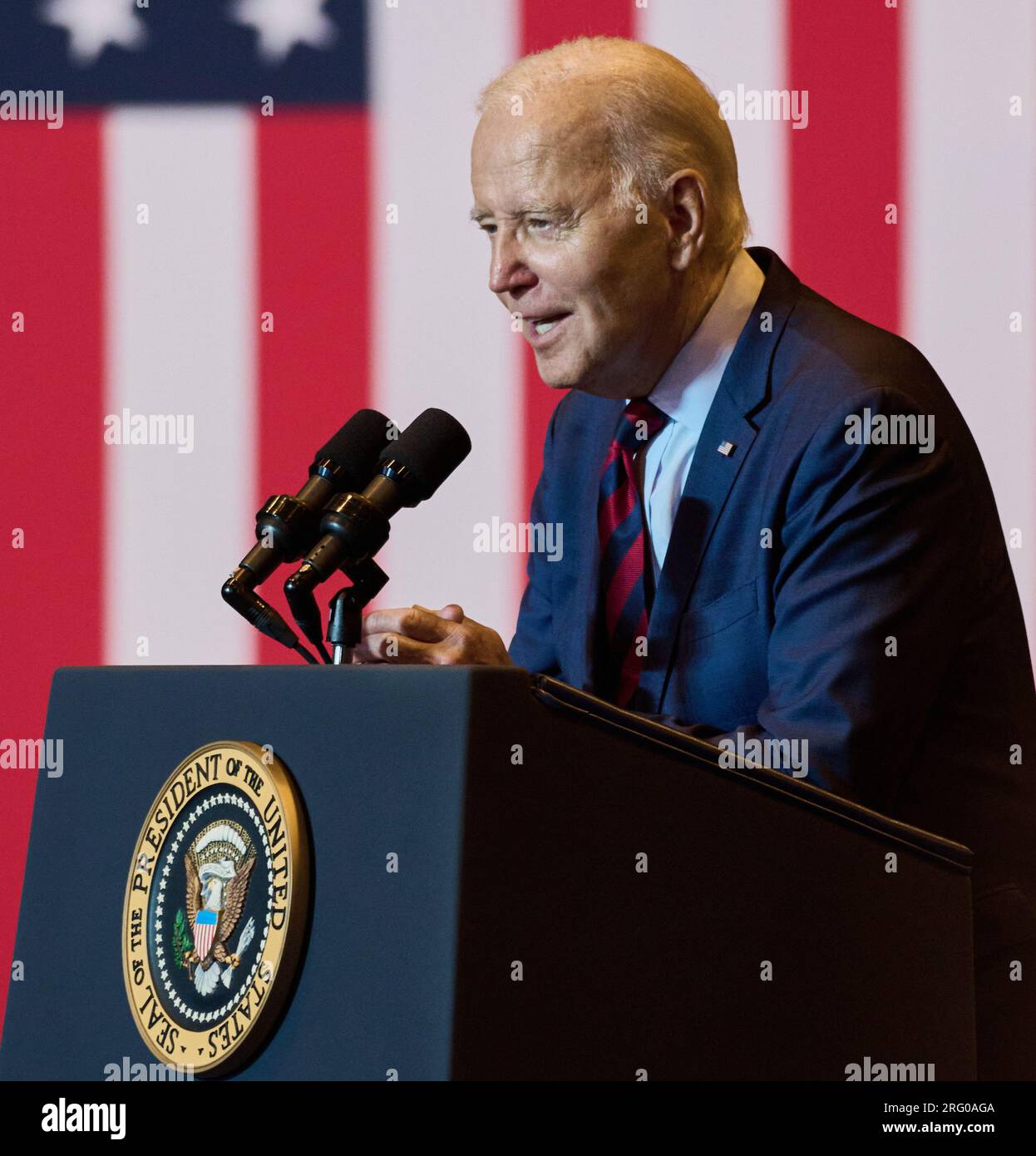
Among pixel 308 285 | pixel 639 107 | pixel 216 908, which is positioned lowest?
pixel 216 908

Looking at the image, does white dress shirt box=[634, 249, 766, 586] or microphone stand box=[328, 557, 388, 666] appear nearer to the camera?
microphone stand box=[328, 557, 388, 666]

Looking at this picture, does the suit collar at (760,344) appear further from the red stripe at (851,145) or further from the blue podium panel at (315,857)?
the red stripe at (851,145)

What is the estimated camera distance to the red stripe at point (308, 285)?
2.72m

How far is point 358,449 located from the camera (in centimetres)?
127

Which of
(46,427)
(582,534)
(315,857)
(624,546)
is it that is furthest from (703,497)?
(46,427)

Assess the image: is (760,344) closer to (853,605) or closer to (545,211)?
(545,211)

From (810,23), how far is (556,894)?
6.98ft

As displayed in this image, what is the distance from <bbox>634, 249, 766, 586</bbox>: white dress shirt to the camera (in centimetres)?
163

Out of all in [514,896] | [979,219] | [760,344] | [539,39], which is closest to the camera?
[514,896]

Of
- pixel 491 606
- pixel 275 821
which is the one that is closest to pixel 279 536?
pixel 275 821

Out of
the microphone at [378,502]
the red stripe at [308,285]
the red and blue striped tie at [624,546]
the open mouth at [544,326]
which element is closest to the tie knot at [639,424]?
the red and blue striped tie at [624,546]

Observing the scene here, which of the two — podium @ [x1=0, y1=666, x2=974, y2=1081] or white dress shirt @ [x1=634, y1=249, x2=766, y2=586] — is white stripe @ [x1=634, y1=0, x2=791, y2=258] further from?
podium @ [x1=0, y1=666, x2=974, y2=1081]

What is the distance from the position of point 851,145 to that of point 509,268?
1221mm

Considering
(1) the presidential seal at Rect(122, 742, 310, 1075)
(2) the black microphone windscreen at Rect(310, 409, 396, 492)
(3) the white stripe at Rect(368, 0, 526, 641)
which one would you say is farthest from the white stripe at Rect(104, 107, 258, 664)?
(1) the presidential seal at Rect(122, 742, 310, 1075)
